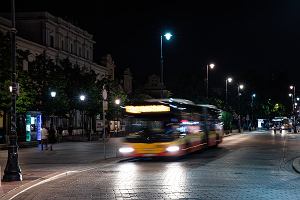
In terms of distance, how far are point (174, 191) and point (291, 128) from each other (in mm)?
95015

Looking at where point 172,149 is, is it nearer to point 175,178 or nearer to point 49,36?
point 175,178

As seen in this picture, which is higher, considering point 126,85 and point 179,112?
point 126,85

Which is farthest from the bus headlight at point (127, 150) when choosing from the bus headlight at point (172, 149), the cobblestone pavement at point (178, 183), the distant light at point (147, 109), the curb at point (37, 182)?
the cobblestone pavement at point (178, 183)

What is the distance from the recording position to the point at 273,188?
655 inches

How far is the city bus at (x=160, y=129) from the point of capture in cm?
2884

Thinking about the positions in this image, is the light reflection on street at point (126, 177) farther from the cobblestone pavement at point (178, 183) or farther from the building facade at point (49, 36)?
the building facade at point (49, 36)

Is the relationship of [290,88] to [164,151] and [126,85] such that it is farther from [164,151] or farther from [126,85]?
[164,151]

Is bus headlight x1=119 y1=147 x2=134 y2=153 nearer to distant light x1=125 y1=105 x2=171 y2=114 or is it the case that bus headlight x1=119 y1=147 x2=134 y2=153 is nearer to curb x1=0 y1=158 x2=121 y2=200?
curb x1=0 y1=158 x2=121 y2=200

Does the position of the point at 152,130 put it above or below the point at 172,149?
above

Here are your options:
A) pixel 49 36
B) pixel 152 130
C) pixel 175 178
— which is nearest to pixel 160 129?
pixel 152 130

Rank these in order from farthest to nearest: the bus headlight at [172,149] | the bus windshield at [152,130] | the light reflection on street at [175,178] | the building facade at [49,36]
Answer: the building facade at [49,36], the bus windshield at [152,130], the bus headlight at [172,149], the light reflection on street at [175,178]

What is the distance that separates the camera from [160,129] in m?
29.6

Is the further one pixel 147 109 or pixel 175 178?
pixel 147 109

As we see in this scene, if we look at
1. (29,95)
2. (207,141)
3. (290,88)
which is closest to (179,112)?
(207,141)
